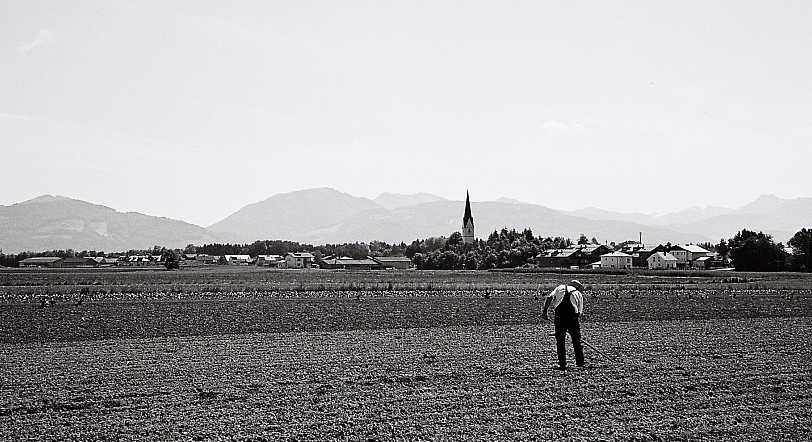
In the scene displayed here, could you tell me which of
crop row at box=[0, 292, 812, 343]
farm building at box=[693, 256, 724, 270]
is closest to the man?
crop row at box=[0, 292, 812, 343]

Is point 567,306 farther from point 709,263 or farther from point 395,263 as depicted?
point 395,263

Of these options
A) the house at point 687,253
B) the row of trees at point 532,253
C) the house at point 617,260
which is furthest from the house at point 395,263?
the house at point 687,253

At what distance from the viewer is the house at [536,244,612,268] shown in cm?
13888

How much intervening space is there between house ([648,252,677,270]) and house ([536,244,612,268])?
13028 millimetres

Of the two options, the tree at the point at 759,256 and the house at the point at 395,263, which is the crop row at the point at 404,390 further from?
the house at the point at 395,263

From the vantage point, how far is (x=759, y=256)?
95188 millimetres

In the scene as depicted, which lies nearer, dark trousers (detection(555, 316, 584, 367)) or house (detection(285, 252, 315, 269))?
dark trousers (detection(555, 316, 584, 367))

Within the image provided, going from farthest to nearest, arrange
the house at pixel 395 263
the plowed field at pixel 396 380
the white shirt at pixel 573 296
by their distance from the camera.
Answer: the house at pixel 395 263 < the white shirt at pixel 573 296 < the plowed field at pixel 396 380

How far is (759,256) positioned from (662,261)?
3329 centimetres

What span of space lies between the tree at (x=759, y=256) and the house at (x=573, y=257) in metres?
41.9

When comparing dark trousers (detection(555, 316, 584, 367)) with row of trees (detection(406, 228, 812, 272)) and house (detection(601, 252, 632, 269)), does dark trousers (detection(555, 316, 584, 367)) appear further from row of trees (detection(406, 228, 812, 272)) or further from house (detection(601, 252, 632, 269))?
house (detection(601, 252, 632, 269))

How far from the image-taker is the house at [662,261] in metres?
127

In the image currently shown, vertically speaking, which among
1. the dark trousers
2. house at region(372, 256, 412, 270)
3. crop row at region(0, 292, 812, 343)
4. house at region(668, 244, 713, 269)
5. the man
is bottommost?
crop row at region(0, 292, 812, 343)

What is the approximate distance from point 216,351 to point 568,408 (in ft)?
34.0
